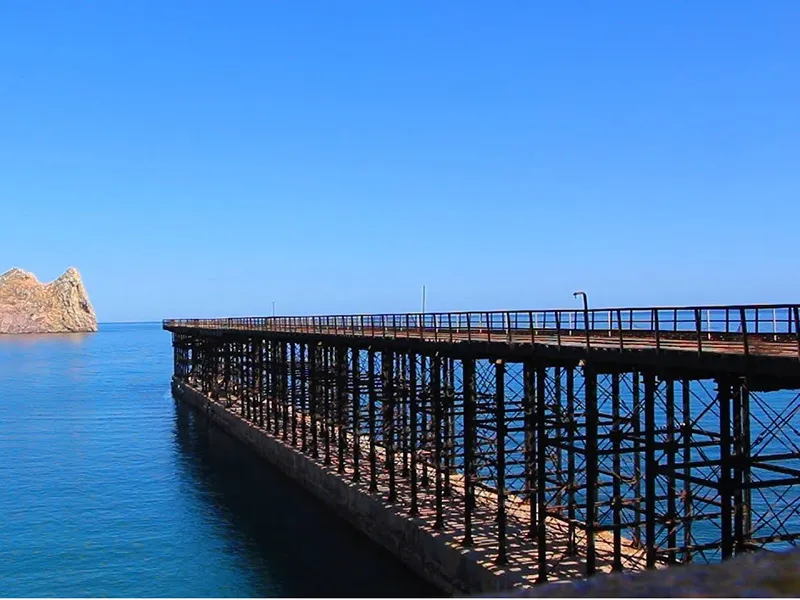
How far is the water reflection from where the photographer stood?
2758 centimetres

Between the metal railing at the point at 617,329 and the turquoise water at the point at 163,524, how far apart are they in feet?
30.1

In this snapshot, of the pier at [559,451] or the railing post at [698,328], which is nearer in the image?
the railing post at [698,328]

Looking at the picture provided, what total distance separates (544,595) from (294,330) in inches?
1747

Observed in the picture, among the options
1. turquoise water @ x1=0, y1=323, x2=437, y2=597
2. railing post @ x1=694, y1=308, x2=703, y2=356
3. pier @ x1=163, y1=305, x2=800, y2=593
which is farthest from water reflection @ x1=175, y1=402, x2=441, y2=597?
railing post @ x1=694, y1=308, x2=703, y2=356

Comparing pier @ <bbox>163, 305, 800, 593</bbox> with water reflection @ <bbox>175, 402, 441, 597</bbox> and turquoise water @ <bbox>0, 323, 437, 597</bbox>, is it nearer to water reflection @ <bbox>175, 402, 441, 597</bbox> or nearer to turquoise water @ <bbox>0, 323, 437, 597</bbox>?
water reflection @ <bbox>175, 402, 441, 597</bbox>

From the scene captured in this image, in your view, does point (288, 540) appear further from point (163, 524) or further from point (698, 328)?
point (698, 328)

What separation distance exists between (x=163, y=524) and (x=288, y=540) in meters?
7.33

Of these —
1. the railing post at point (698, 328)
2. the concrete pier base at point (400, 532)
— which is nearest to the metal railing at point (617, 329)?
the railing post at point (698, 328)

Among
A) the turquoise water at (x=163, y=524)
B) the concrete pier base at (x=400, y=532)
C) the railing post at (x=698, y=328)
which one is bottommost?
the turquoise water at (x=163, y=524)

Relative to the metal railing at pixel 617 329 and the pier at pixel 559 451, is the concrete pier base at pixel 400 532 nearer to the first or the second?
the pier at pixel 559 451

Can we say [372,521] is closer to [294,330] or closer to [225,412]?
[294,330]

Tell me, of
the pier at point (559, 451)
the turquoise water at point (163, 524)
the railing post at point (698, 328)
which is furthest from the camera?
the turquoise water at point (163, 524)

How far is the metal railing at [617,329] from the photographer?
1842cm

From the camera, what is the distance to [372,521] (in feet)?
107
